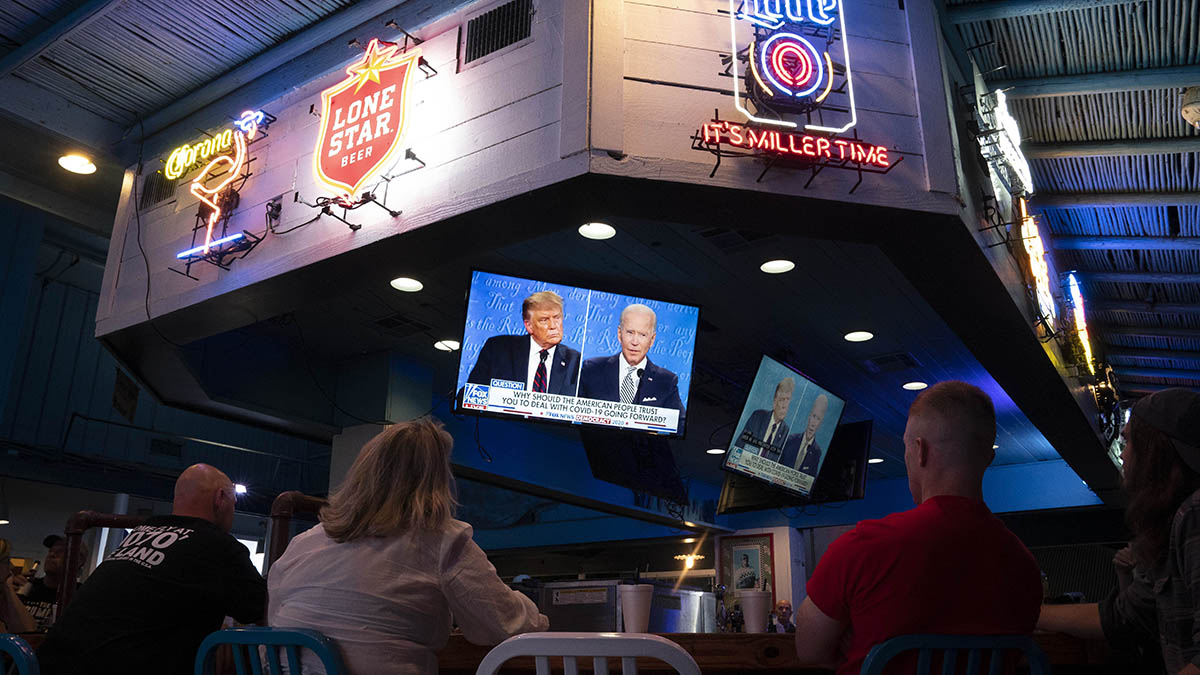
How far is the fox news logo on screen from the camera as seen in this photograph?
A: 4.94 m

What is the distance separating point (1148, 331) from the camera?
326 inches

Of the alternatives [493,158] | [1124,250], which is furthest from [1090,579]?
[493,158]

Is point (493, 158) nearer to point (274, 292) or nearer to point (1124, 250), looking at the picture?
point (274, 292)

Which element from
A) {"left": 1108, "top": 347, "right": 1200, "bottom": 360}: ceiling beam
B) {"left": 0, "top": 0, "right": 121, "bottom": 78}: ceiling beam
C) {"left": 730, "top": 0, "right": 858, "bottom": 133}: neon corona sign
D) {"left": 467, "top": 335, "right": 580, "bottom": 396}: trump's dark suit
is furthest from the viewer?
{"left": 1108, "top": 347, "right": 1200, "bottom": 360}: ceiling beam

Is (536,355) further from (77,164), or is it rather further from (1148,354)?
(1148,354)

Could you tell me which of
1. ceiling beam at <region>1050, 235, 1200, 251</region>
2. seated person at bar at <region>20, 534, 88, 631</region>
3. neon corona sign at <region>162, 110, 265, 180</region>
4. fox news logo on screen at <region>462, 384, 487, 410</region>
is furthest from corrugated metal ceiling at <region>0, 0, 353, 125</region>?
ceiling beam at <region>1050, 235, 1200, 251</region>

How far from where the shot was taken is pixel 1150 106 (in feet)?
17.4

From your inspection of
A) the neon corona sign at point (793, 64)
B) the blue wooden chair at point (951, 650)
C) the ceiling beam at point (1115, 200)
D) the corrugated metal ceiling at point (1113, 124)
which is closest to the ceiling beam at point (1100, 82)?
the corrugated metal ceiling at point (1113, 124)

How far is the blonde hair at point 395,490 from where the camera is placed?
2111 mm

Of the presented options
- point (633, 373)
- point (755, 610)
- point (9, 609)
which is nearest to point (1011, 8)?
point (633, 373)

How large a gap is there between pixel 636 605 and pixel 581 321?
8.91 ft

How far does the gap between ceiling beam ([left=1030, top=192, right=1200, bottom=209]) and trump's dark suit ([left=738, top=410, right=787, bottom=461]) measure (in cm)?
243

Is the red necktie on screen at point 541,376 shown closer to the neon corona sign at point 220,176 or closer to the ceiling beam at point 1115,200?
the neon corona sign at point 220,176

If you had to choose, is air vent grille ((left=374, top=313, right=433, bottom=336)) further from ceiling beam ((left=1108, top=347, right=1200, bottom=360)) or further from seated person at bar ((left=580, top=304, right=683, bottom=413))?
ceiling beam ((left=1108, top=347, right=1200, bottom=360))
